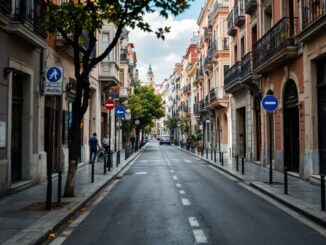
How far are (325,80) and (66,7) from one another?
9.16 metres

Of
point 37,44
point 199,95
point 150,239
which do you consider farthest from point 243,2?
point 199,95

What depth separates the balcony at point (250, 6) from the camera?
22.7 meters

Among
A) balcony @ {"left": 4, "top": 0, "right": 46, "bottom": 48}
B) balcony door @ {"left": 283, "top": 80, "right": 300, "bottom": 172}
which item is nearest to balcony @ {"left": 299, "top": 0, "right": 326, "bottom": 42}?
balcony door @ {"left": 283, "top": 80, "right": 300, "bottom": 172}

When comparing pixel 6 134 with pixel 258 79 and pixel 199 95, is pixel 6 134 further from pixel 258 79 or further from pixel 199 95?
pixel 199 95

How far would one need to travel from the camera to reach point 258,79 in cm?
2256

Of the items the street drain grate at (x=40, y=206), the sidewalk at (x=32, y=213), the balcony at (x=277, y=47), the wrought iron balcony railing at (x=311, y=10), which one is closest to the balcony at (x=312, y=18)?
the wrought iron balcony railing at (x=311, y=10)

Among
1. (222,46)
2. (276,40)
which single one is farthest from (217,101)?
(276,40)

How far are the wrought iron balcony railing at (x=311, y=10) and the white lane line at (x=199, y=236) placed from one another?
890 cm

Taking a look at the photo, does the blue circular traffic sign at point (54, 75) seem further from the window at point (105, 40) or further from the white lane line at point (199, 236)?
the window at point (105, 40)

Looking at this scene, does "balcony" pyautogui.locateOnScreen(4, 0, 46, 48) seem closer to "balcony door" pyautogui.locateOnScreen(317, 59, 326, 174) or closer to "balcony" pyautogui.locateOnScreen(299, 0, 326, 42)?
"balcony" pyautogui.locateOnScreen(299, 0, 326, 42)

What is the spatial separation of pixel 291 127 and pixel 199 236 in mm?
12550

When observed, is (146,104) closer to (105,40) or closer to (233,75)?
(105,40)

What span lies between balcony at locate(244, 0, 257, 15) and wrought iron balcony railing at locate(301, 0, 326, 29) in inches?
318

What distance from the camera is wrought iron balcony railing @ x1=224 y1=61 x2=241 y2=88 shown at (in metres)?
26.0
